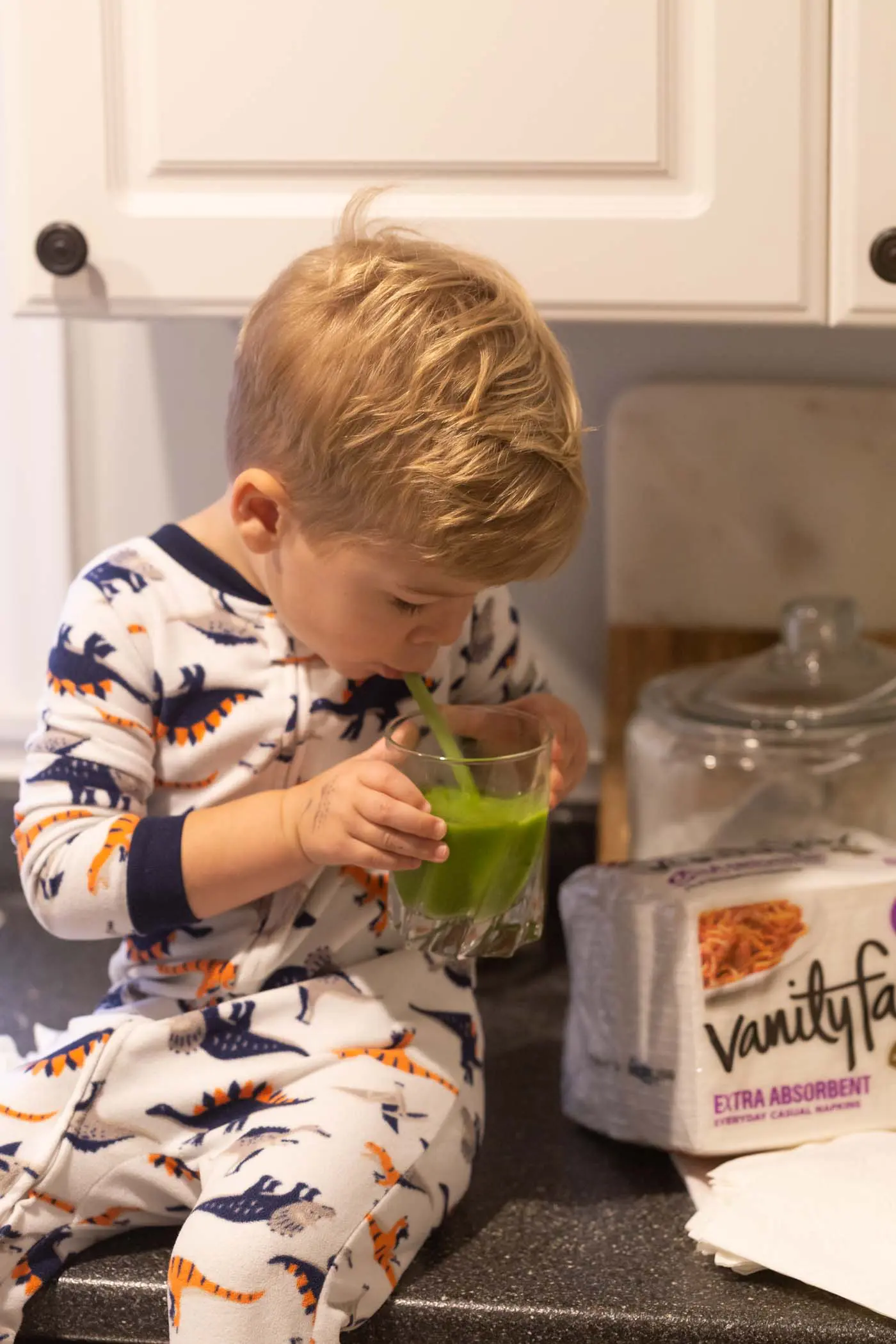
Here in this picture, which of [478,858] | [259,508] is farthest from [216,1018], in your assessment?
[259,508]

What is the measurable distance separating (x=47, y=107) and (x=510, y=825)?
1.84 ft

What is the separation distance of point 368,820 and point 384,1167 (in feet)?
0.68

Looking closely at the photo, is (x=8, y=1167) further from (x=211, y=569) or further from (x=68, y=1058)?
(x=211, y=569)

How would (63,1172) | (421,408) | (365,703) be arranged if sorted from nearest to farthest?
(421,408) < (63,1172) < (365,703)

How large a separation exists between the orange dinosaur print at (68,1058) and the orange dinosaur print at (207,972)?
6cm

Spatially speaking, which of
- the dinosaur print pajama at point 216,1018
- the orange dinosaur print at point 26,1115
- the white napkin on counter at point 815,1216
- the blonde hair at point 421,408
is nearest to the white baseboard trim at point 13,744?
the dinosaur print pajama at point 216,1018

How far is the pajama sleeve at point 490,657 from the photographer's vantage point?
40.2 inches

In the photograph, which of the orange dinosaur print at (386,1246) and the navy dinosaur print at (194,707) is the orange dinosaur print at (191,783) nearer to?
the navy dinosaur print at (194,707)

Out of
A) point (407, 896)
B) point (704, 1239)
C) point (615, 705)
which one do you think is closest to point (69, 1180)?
point (407, 896)

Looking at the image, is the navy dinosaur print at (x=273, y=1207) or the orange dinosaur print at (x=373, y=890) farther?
the orange dinosaur print at (x=373, y=890)

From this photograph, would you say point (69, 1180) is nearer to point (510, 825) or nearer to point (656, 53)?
point (510, 825)

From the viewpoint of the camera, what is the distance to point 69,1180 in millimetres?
858

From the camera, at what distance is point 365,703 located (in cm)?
96

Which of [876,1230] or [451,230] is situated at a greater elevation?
[451,230]
